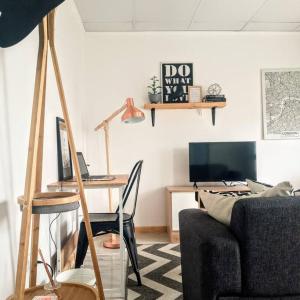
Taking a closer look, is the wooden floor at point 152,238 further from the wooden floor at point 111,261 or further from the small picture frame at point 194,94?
the small picture frame at point 194,94

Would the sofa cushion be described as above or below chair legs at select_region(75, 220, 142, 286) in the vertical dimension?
above

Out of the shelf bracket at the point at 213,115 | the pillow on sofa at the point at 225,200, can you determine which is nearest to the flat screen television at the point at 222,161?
the shelf bracket at the point at 213,115

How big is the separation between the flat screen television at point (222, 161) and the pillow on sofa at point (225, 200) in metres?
1.88

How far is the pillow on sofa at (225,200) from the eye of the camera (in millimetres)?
1454

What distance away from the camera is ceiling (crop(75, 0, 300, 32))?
10.3 feet

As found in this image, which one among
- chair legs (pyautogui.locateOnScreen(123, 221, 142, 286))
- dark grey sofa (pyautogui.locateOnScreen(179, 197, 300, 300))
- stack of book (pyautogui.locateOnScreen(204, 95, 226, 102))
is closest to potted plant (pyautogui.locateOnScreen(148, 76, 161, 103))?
stack of book (pyautogui.locateOnScreen(204, 95, 226, 102))

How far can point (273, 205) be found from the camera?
1.33 m

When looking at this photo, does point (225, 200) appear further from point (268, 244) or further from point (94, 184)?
point (94, 184)

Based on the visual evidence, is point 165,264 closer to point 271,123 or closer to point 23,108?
point 23,108

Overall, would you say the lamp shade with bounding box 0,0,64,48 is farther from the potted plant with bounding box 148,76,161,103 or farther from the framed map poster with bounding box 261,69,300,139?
the framed map poster with bounding box 261,69,300,139

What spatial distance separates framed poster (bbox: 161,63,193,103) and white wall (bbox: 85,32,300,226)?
0.09m

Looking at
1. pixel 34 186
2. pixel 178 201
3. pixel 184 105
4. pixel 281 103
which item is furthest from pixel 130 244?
pixel 281 103

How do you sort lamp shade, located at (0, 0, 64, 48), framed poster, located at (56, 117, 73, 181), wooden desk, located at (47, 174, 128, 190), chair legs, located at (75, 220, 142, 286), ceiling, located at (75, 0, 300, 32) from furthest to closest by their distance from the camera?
ceiling, located at (75, 0, 300, 32) → framed poster, located at (56, 117, 73, 181) → chair legs, located at (75, 220, 142, 286) → wooden desk, located at (47, 174, 128, 190) → lamp shade, located at (0, 0, 64, 48)

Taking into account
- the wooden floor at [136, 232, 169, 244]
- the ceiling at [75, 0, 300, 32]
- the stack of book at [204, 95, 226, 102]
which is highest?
the ceiling at [75, 0, 300, 32]
